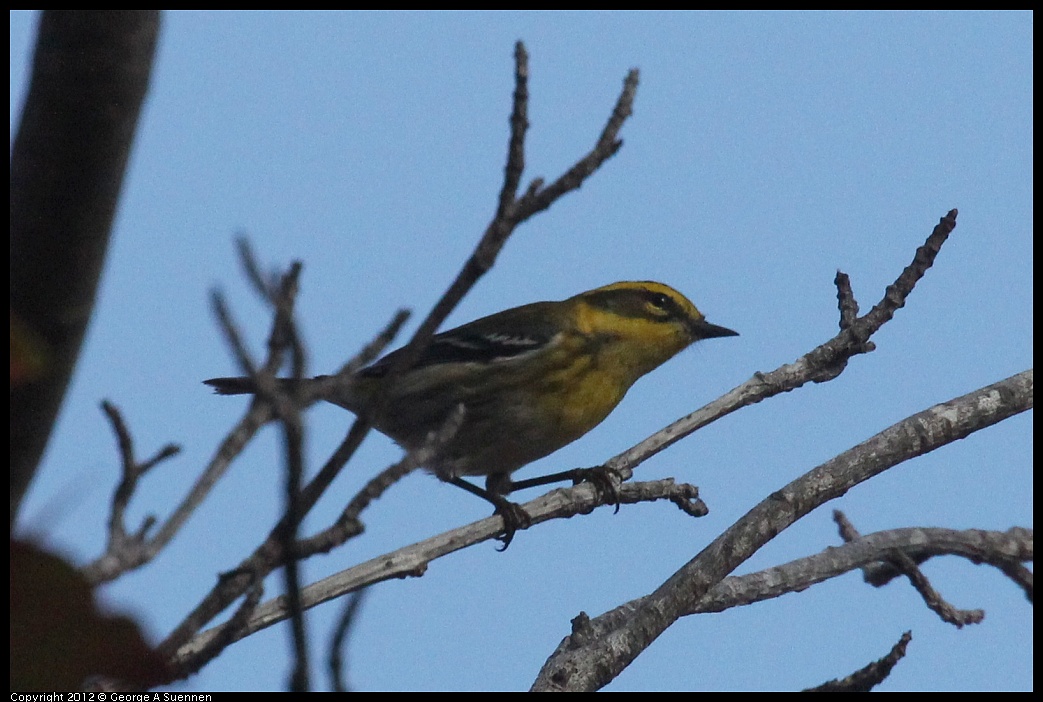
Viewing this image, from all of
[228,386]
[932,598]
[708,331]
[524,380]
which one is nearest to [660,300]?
[708,331]

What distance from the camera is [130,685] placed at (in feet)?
4.68

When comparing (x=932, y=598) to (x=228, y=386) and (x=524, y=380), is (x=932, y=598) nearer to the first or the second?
(x=524, y=380)

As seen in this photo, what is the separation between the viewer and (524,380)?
659 cm

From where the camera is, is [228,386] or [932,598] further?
[228,386]

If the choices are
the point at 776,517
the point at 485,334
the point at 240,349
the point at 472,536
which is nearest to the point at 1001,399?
the point at 776,517

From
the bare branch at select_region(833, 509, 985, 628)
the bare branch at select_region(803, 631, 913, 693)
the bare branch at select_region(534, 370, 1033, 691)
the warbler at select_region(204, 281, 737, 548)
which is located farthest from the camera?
the warbler at select_region(204, 281, 737, 548)

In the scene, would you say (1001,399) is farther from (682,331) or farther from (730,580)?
(682,331)

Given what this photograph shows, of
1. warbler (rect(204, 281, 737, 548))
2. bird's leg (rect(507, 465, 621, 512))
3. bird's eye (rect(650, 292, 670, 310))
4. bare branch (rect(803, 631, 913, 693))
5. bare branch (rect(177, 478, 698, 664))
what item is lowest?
bare branch (rect(803, 631, 913, 693))

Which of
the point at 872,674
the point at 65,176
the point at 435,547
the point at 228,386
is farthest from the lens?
the point at 228,386

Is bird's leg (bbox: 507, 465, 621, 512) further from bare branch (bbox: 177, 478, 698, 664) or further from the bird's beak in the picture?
the bird's beak

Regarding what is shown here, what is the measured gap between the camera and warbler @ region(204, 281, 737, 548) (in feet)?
21.2

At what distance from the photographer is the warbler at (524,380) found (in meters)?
6.47

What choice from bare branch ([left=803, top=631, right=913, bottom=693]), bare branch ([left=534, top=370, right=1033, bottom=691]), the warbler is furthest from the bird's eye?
bare branch ([left=803, top=631, right=913, bottom=693])

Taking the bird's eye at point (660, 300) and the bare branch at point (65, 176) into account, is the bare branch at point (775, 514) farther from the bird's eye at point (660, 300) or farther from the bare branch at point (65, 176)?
the bird's eye at point (660, 300)
